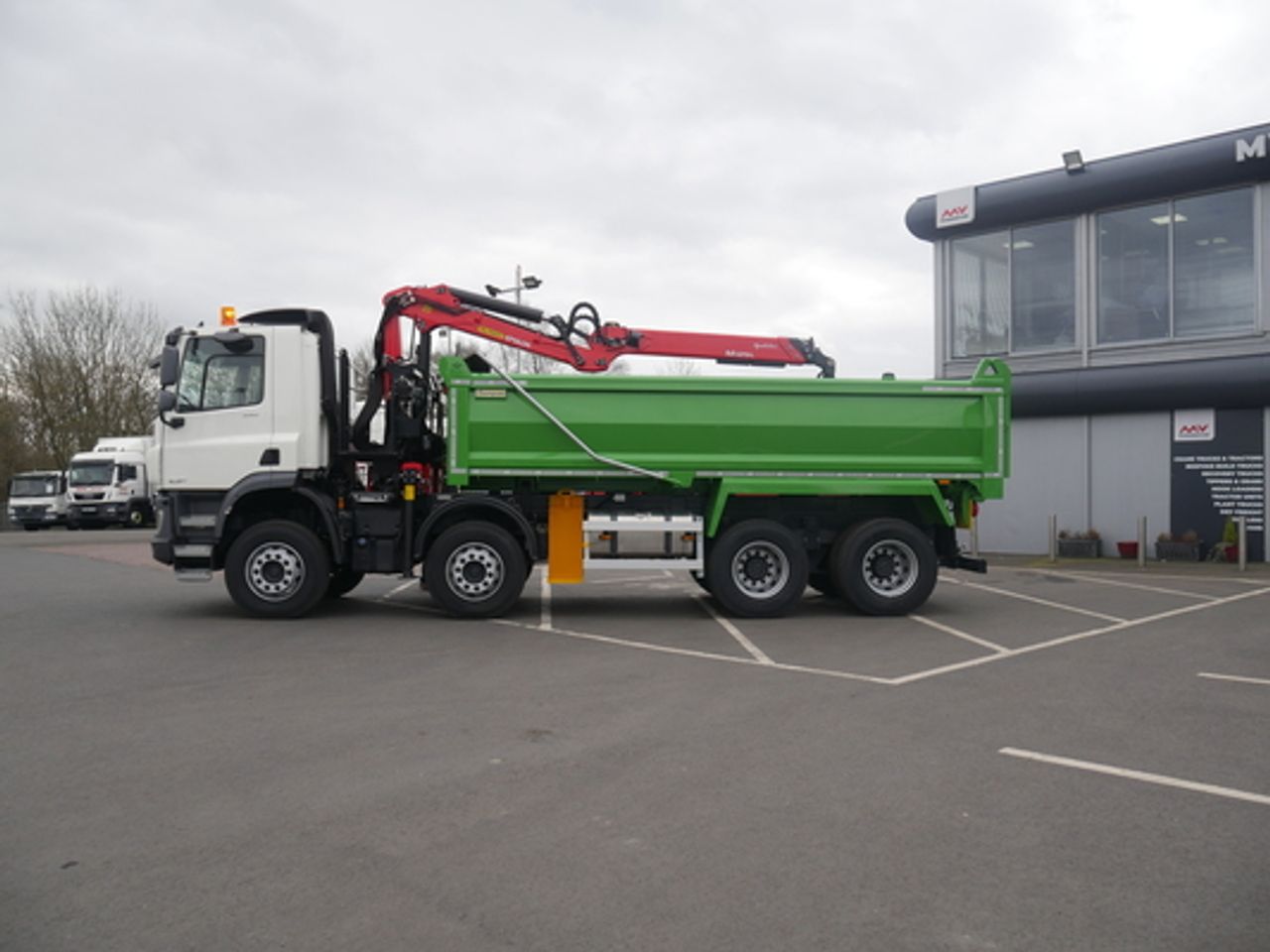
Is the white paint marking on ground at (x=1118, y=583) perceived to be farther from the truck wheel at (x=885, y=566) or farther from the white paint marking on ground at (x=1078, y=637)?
the truck wheel at (x=885, y=566)

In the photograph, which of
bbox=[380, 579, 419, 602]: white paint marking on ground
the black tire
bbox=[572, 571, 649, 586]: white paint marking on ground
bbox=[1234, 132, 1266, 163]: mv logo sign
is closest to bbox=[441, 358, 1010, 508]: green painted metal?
the black tire

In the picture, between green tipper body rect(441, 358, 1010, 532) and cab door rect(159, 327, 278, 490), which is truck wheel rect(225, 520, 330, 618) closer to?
cab door rect(159, 327, 278, 490)

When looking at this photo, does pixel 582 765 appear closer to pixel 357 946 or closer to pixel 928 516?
pixel 357 946

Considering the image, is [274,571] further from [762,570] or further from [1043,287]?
[1043,287]

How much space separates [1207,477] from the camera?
61.8 ft

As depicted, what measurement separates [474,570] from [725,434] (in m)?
3.07

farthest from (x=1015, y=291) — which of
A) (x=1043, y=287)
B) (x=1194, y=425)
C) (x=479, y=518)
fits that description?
(x=479, y=518)

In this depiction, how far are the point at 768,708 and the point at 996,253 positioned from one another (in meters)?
17.3

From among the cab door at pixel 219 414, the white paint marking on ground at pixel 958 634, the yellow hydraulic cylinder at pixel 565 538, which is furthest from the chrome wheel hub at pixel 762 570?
the cab door at pixel 219 414

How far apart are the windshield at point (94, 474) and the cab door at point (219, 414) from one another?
28.8m

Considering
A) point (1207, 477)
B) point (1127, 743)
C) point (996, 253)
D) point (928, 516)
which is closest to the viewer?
point (1127, 743)

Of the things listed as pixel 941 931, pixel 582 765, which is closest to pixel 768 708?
pixel 582 765

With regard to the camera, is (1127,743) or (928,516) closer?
(1127,743)

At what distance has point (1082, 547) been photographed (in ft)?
65.4
